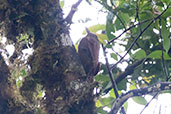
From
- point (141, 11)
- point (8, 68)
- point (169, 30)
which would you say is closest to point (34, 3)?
point (8, 68)

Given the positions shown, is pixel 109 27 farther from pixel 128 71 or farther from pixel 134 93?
pixel 134 93

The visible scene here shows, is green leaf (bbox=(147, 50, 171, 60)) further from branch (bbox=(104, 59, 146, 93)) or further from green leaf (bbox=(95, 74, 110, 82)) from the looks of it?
green leaf (bbox=(95, 74, 110, 82))

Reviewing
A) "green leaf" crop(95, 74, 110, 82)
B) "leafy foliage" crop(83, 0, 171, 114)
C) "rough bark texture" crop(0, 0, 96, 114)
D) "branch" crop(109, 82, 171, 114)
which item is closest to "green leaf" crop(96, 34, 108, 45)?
"leafy foliage" crop(83, 0, 171, 114)

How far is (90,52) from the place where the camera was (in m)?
1.71

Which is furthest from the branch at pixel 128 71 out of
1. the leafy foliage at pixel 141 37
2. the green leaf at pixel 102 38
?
the green leaf at pixel 102 38

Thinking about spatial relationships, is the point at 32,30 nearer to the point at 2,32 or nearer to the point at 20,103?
the point at 2,32

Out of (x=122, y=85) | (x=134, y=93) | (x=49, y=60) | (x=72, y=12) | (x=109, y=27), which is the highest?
(x=72, y=12)

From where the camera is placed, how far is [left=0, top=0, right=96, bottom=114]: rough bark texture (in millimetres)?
1317

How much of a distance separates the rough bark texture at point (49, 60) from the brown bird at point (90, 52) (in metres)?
0.21

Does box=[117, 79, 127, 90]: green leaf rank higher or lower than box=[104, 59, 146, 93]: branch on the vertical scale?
lower

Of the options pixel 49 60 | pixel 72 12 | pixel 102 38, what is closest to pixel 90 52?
pixel 102 38

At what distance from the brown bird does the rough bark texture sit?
210 millimetres

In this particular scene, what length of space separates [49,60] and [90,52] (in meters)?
0.39

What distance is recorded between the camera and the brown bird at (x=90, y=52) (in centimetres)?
161
